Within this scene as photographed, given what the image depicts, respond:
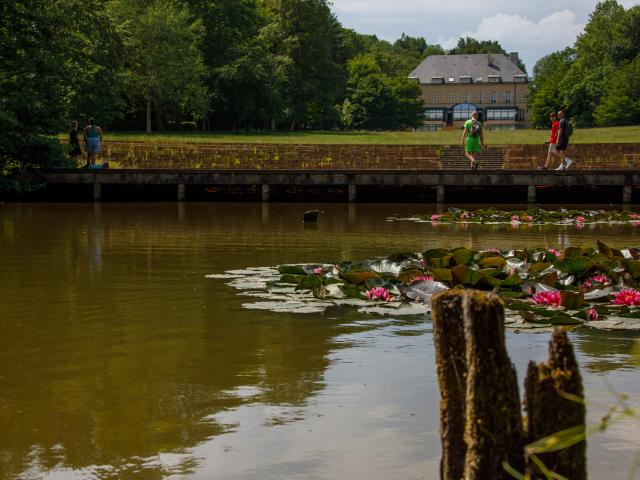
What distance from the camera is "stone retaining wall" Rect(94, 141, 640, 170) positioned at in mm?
38281

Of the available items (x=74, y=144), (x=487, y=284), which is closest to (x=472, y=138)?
(x=74, y=144)

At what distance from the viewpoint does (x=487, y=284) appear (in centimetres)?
961

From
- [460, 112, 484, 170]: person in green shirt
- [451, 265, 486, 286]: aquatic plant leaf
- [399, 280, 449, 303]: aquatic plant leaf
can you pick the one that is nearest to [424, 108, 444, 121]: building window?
[460, 112, 484, 170]: person in green shirt

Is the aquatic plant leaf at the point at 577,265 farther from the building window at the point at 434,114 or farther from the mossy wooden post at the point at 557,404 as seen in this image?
the building window at the point at 434,114

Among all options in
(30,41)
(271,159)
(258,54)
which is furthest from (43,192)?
(258,54)

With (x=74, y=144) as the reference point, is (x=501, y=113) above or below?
above

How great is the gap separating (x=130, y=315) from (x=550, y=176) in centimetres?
2293

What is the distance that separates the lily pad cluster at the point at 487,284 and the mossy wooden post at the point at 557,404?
4.95m

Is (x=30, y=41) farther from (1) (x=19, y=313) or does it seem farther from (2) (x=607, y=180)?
(1) (x=19, y=313)

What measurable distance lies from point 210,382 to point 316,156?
33.1 meters

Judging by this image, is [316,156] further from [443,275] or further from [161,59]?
[443,275]

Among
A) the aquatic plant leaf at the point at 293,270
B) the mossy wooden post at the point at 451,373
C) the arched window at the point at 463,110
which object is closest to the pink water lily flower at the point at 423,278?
the aquatic plant leaf at the point at 293,270

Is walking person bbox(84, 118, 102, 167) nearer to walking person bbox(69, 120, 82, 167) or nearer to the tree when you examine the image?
walking person bbox(69, 120, 82, 167)

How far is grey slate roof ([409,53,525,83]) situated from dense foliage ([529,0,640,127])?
143ft
